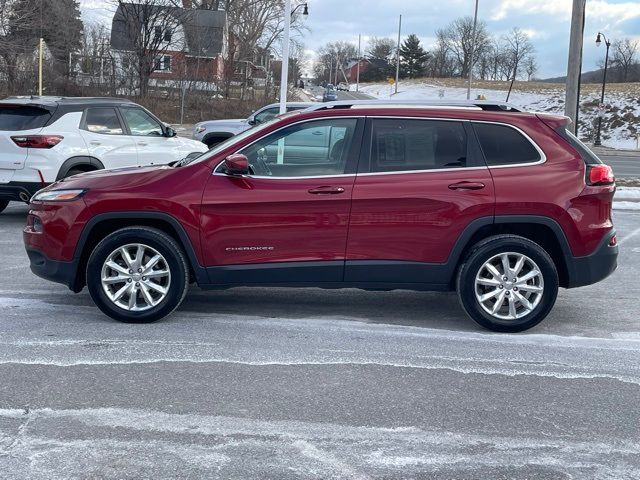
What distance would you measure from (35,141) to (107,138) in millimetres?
1075

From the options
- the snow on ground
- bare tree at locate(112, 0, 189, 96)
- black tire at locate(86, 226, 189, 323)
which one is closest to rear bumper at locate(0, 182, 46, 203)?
black tire at locate(86, 226, 189, 323)

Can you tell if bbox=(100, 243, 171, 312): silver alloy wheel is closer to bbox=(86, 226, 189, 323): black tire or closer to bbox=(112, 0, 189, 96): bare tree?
bbox=(86, 226, 189, 323): black tire

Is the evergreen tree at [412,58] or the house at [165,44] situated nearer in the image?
the house at [165,44]

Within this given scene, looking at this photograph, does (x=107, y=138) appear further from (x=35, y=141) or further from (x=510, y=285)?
(x=510, y=285)

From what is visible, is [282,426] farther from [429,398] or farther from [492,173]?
[492,173]

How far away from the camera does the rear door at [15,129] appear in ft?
34.9

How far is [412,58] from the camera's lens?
116812 mm

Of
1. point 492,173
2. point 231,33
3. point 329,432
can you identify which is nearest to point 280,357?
point 329,432

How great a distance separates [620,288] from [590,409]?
3.77m

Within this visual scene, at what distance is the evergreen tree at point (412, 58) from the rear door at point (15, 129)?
4256 inches

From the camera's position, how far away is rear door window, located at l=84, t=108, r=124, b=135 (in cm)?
1132

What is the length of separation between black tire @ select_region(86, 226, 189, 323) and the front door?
241 mm

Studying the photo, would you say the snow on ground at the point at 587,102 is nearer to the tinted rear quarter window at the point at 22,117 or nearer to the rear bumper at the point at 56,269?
the tinted rear quarter window at the point at 22,117

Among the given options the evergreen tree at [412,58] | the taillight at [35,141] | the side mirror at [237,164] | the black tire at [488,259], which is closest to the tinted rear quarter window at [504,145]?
the black tire at [488,259]
